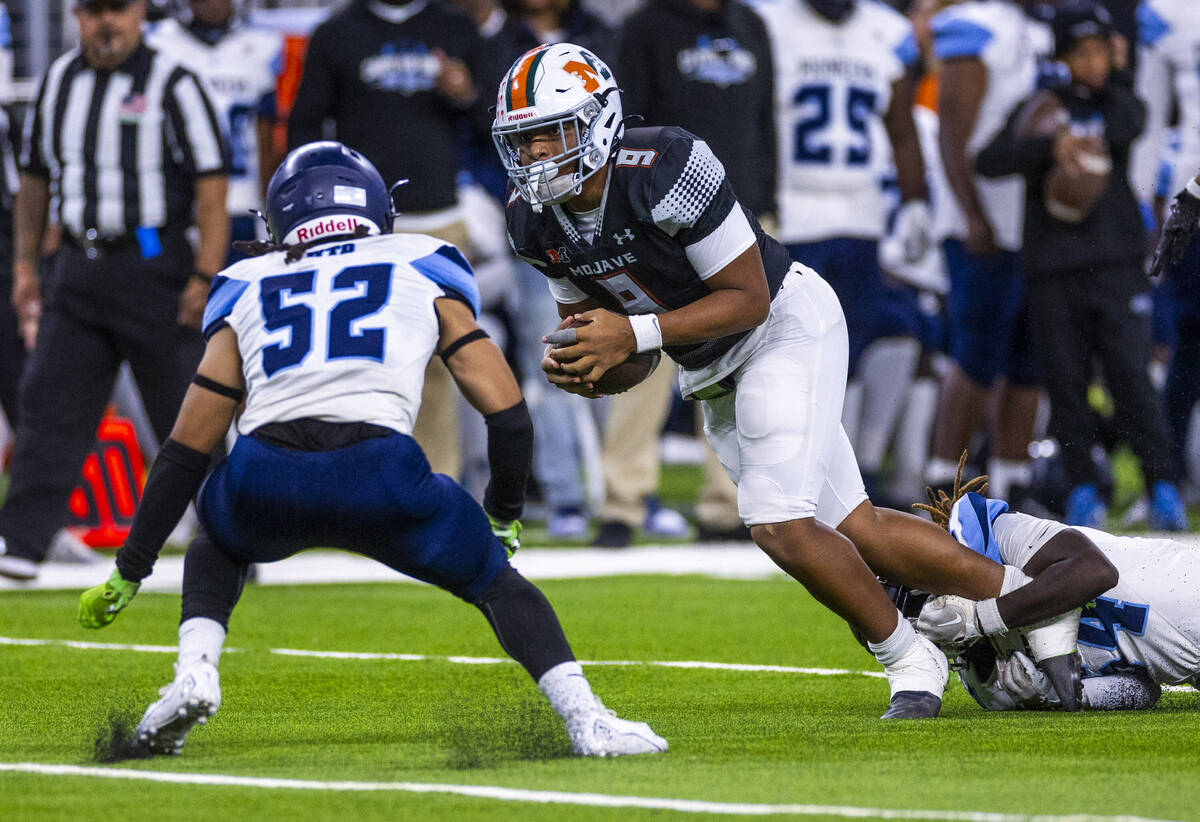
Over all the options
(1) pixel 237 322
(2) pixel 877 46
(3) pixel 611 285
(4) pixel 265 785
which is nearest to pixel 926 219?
(2) pixel 877 46

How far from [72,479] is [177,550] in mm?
1529

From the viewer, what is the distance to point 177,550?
898 cm

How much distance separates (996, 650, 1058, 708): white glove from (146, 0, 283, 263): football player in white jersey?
5.63 metres

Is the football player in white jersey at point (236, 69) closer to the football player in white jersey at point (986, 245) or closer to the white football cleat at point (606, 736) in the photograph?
the football player in white jersey at point (986, 245)

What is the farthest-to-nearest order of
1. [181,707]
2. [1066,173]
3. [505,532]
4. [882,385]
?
[882,385], [1066,173], [505,532], [181,707]

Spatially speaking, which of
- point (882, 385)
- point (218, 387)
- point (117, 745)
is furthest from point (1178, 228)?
point (882, 385)

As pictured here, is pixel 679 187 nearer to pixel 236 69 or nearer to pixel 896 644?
pixel 896 644

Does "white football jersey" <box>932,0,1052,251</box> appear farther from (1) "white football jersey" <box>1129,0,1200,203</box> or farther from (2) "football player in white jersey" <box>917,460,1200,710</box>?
(2) "football player in white jersey" <box>917,460,1200,710</box>

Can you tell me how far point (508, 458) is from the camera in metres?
4.19

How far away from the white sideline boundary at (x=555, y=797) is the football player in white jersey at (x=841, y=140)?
217 inches

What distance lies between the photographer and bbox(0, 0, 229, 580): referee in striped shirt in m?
7.46

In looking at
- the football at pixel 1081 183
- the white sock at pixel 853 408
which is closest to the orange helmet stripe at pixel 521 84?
the football at pixel 1081 183

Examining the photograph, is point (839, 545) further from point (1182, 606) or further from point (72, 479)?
point (72, 479)

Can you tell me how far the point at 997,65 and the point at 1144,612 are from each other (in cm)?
522
